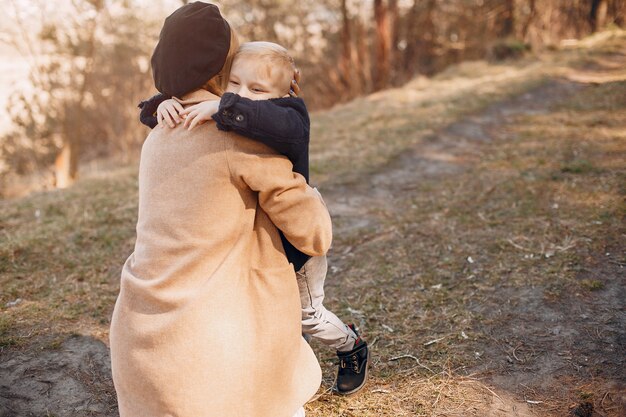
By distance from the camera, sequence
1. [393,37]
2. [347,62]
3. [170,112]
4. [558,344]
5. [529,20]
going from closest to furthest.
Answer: [170,112] < [558,344] < [347,62] < [393,37] < [529,20]

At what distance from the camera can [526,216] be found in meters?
3.99

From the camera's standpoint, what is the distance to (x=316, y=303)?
208 cm

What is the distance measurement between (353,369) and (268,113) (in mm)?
1311

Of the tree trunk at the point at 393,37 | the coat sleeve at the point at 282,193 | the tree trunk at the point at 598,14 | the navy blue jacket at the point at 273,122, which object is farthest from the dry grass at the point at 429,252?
the tree trunk at the point at 598,14

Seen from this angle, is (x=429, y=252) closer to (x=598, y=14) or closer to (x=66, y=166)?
(x=66, y=166)

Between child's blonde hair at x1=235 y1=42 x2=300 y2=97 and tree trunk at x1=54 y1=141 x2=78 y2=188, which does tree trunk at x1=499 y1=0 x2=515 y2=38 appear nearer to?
tree trunk at x1=54 y1=141 x2=78 y2=188

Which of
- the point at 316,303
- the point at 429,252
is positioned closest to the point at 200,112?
the point at 316,303

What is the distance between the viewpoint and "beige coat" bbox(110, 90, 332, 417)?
1600mm

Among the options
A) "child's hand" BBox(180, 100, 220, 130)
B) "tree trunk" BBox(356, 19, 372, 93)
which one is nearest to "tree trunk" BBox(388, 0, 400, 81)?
"tree trunk" BBox(356, 19, 372, 93)

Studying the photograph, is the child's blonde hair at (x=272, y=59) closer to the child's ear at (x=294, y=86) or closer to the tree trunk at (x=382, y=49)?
the child's ear at (x=294, y=86)

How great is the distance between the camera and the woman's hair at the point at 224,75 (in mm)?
1684

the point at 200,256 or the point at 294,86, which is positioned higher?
the point at 294,86

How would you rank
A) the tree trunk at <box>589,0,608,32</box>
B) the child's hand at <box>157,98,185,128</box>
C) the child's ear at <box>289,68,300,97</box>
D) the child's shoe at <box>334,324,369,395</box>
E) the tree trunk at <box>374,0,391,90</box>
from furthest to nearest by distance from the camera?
the tree trunk at <box>589,0,608,32</box> → the tree trunk at <box>374,0,391,90</box> → the child's shoe at <box>334,324,369,395</box> → the child's ear at <box>289,68,300,97</box> → the child's hand at <box>157,98,185,128</box>

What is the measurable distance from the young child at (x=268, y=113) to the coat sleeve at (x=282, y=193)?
50 millimetres
